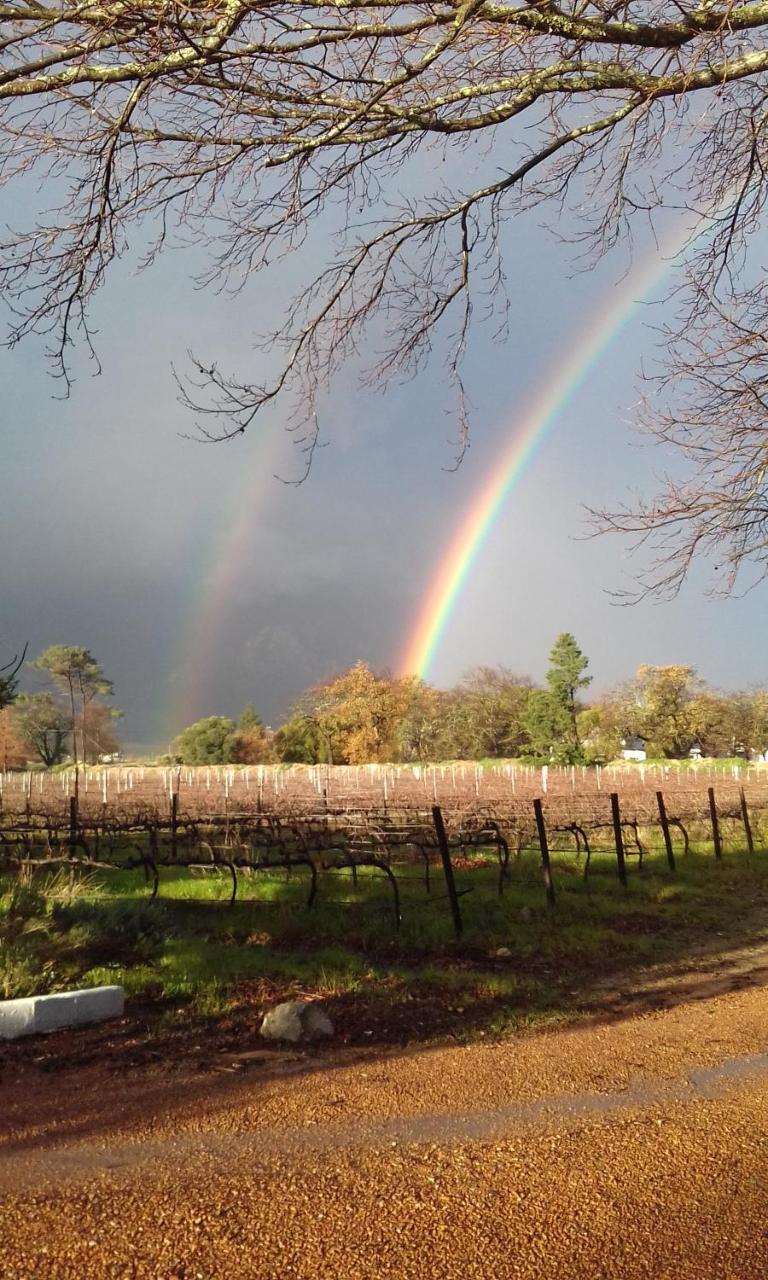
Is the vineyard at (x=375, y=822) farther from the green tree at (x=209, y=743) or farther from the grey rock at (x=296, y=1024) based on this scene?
the green tree at (x=209, y=743)

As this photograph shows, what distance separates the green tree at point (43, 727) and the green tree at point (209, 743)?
13.3 metres

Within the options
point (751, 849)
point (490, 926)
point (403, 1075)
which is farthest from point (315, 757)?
point (403, 1075)

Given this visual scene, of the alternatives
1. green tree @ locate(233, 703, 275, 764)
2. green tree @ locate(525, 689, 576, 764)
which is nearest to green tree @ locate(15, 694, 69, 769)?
green tree @ locate(233, 703, 275, 764)

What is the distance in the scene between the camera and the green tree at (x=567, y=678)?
63.0 metres

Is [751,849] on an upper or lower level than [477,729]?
lower

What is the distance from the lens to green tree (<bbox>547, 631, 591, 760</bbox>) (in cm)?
6297

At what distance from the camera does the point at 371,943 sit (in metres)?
8.43

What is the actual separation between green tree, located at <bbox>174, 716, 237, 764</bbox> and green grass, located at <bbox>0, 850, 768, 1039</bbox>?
64504mm

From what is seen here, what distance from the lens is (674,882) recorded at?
13.2 metres

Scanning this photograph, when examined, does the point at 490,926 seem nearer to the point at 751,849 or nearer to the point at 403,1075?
the point at 403,1075

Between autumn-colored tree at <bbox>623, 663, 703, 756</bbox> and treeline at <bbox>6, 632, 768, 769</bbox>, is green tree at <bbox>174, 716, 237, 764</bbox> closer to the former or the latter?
treeline at <bbox>6, 632, 768, 769</bbox>

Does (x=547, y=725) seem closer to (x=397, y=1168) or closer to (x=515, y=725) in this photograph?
(x=515, y=725)

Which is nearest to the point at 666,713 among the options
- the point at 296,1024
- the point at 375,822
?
the point at 375,822

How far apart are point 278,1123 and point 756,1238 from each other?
2.10 metres
